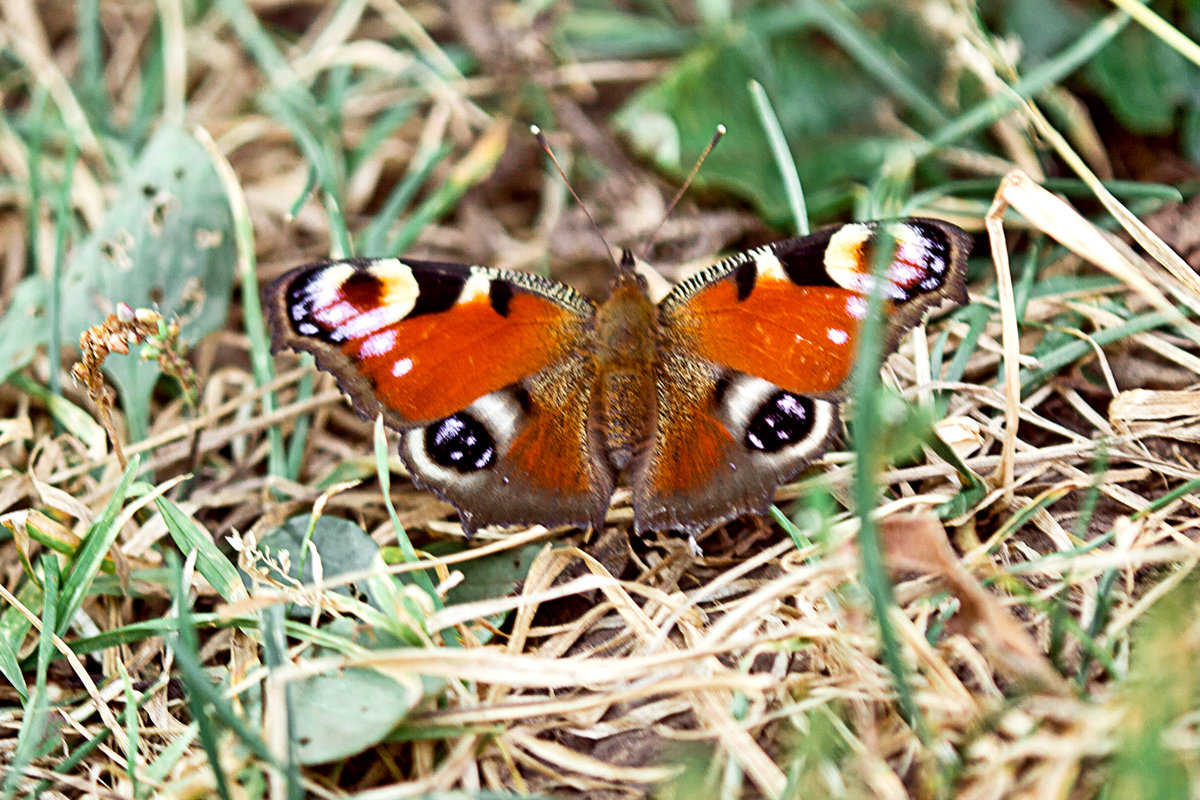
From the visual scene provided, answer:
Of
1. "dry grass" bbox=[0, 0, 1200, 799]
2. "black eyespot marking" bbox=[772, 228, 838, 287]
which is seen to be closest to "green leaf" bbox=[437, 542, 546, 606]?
"dry grass" bbox=[0, 0, 1200, 799]

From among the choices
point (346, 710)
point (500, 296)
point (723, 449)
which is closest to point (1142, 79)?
point (723, 449)

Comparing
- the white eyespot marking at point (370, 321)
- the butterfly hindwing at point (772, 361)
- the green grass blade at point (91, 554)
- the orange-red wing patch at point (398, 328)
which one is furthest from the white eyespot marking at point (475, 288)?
the green grass blade at point (91, 554)

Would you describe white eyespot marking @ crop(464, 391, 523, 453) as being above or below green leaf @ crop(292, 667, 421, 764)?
above

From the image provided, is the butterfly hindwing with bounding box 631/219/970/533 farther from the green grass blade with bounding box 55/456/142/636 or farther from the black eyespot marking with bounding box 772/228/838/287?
the green grass blade with bounding box 55/456/142/636

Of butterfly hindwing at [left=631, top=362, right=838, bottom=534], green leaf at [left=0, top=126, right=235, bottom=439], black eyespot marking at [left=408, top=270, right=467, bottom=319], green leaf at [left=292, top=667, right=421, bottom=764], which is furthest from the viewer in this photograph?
green leaf at [left=0, top=126, right=235, bottom=439]

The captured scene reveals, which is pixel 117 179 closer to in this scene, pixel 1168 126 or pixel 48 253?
pixel 48 253

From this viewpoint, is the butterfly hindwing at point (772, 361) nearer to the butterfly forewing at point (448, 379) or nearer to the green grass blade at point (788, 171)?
the butterfly forewing at point (448, 379)

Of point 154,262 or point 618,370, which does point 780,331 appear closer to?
point 618,370
